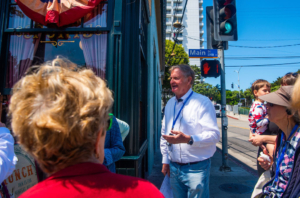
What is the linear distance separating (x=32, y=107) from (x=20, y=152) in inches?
62.3

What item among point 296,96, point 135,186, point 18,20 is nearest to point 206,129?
point 296,96

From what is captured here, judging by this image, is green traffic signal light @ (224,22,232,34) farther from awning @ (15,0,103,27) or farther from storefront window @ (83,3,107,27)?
awning @ (15,0,103,27)

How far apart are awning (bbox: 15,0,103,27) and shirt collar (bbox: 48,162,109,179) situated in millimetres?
2868

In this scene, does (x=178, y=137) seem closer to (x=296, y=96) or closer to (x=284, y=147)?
(x=284, y=147)

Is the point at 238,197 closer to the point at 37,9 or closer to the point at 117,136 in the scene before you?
the point at 117,136

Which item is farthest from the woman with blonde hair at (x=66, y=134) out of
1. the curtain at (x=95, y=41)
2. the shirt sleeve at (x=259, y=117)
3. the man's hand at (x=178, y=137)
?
the curtain at (x=95, y=41)

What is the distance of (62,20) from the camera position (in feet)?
10.1

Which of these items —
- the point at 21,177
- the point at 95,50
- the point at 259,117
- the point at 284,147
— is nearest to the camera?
the point at 284,147

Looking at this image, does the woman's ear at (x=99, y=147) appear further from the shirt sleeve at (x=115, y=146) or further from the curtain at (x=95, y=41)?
the curtain at (x=95, y=41)

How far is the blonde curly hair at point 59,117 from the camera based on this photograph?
2.41 ft

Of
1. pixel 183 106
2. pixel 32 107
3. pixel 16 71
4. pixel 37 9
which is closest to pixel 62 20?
pixel 37 9

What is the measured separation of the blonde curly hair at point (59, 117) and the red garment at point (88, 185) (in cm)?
5

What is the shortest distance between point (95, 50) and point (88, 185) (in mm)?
2825

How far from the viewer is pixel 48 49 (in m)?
3.29
